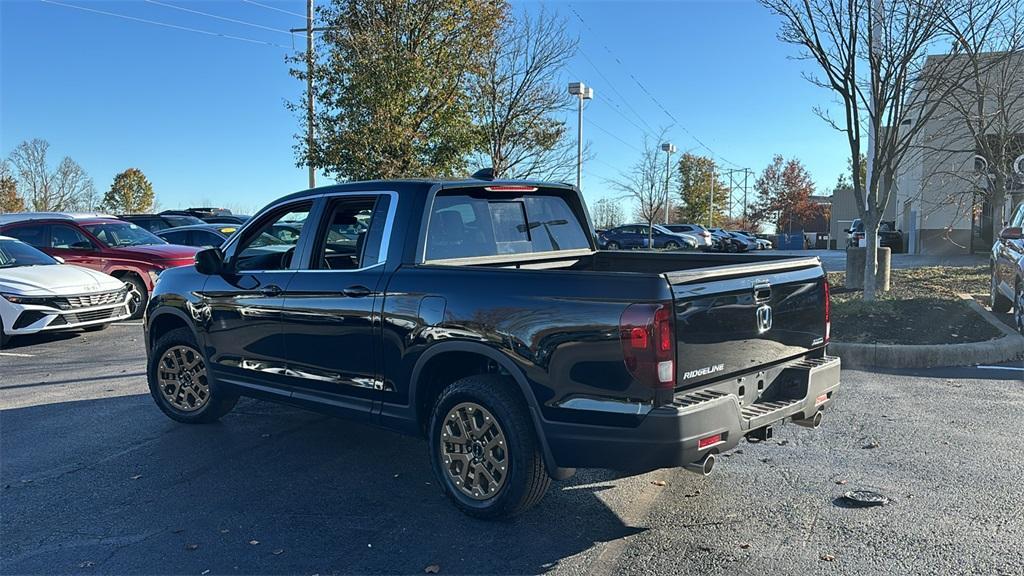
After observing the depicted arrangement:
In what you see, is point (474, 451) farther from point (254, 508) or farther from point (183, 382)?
point (183, 382)

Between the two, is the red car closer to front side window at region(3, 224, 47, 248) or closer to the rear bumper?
front side window at region(3, 224, 47, 248)

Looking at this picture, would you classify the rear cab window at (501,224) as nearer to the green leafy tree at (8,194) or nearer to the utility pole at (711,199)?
Result: the green leafy tree at (8,194)


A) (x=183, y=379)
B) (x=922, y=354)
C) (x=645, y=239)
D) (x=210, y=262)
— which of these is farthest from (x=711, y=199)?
(x=210, y=262)

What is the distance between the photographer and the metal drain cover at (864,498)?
4305 mm

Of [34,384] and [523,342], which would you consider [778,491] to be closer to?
[523,342]

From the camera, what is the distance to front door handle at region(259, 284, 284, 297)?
16.8 feet

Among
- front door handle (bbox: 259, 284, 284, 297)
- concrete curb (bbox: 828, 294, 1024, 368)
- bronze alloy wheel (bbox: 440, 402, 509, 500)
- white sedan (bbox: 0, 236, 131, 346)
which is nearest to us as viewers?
bronze alloy wheel (bbox: 440, 402, 509, 500)

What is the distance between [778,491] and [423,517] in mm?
2045

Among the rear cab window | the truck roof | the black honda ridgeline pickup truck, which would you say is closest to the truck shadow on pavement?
the black honda ridgeline pickup truck

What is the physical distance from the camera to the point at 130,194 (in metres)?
71.9

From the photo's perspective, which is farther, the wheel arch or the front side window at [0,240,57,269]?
the front side window at [0,240,57,269]

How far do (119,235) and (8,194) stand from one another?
39341mm

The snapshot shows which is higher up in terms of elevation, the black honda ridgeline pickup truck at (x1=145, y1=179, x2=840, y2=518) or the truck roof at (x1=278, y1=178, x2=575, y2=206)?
the truck roof at (x1=278, y1=178, x2=575, y2=206)

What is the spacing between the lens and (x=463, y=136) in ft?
59.6
